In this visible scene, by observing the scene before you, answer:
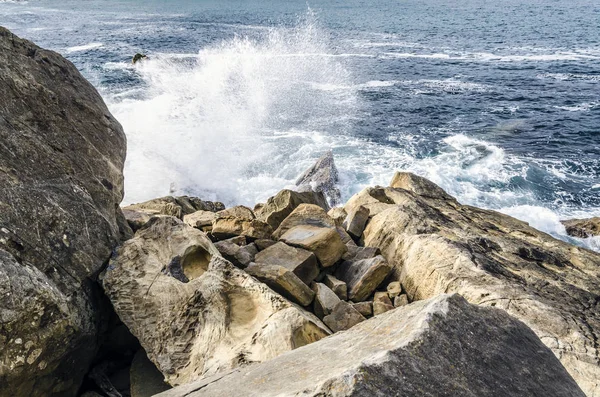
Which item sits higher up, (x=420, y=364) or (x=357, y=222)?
(x=420, y=364)

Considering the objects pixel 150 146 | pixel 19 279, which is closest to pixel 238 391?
pixel 19 279

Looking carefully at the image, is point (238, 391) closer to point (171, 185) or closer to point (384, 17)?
point (171, 185)

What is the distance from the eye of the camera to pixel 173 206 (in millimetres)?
11750

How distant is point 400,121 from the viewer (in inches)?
1093

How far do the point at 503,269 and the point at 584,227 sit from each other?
11.5 metres

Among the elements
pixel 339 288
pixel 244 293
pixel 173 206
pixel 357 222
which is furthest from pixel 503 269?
pixel 173 206

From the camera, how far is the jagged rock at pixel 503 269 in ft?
19.0

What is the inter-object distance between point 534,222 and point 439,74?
24.1m

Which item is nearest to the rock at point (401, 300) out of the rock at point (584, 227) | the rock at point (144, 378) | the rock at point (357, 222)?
the rock at point (357, 222)

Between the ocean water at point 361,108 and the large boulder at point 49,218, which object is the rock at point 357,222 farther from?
the ocean water at point 361,108

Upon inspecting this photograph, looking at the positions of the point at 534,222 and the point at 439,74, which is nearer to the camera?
the point at 534,222

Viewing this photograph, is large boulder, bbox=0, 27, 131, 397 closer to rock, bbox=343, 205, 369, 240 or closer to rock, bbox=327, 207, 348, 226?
rock, bbox=343, 205, 369, 240

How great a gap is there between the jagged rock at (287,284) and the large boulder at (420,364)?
8.24 ft

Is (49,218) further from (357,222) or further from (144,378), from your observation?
(357,222)
